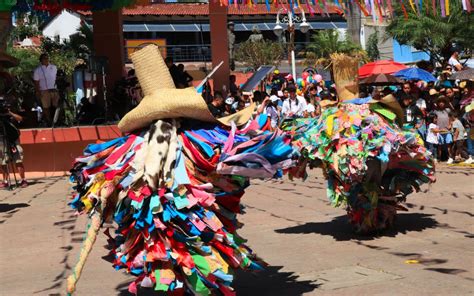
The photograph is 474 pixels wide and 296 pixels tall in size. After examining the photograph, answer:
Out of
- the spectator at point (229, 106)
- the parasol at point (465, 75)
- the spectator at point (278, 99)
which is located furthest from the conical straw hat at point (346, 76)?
the spectator at point (278, 99)

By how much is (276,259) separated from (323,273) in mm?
739

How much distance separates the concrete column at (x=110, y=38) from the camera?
64.7 feet

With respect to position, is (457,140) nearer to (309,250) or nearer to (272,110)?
(272,110)

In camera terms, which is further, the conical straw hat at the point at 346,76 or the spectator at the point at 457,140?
the spectator at the point at 457,140

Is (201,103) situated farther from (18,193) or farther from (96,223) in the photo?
(18,193)

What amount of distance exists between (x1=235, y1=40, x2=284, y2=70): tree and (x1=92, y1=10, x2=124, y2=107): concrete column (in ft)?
88.2

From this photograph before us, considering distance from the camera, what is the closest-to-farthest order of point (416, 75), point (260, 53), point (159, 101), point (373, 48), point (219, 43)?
point (159, 101) < point (416, 75) < point (219, 43) < point (373, 48) < point (260, 53)

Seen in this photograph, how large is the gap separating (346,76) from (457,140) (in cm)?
773

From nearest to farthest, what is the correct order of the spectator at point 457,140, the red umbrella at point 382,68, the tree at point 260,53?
the spectator at point 457,140 < the red umbrella at point 382,68 < the tree at point 260,53

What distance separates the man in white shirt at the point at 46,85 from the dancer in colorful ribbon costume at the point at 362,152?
10.5 metres

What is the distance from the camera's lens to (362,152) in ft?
23.4

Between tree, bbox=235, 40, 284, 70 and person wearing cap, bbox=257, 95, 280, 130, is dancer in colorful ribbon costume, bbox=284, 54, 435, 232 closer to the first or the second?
person wearing cap, bbox=257, 95, 280, 130

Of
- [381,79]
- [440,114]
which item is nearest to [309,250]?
[440,114]

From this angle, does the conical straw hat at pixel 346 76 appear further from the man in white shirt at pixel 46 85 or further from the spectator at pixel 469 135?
the man in white shirt at pixel 46 85
